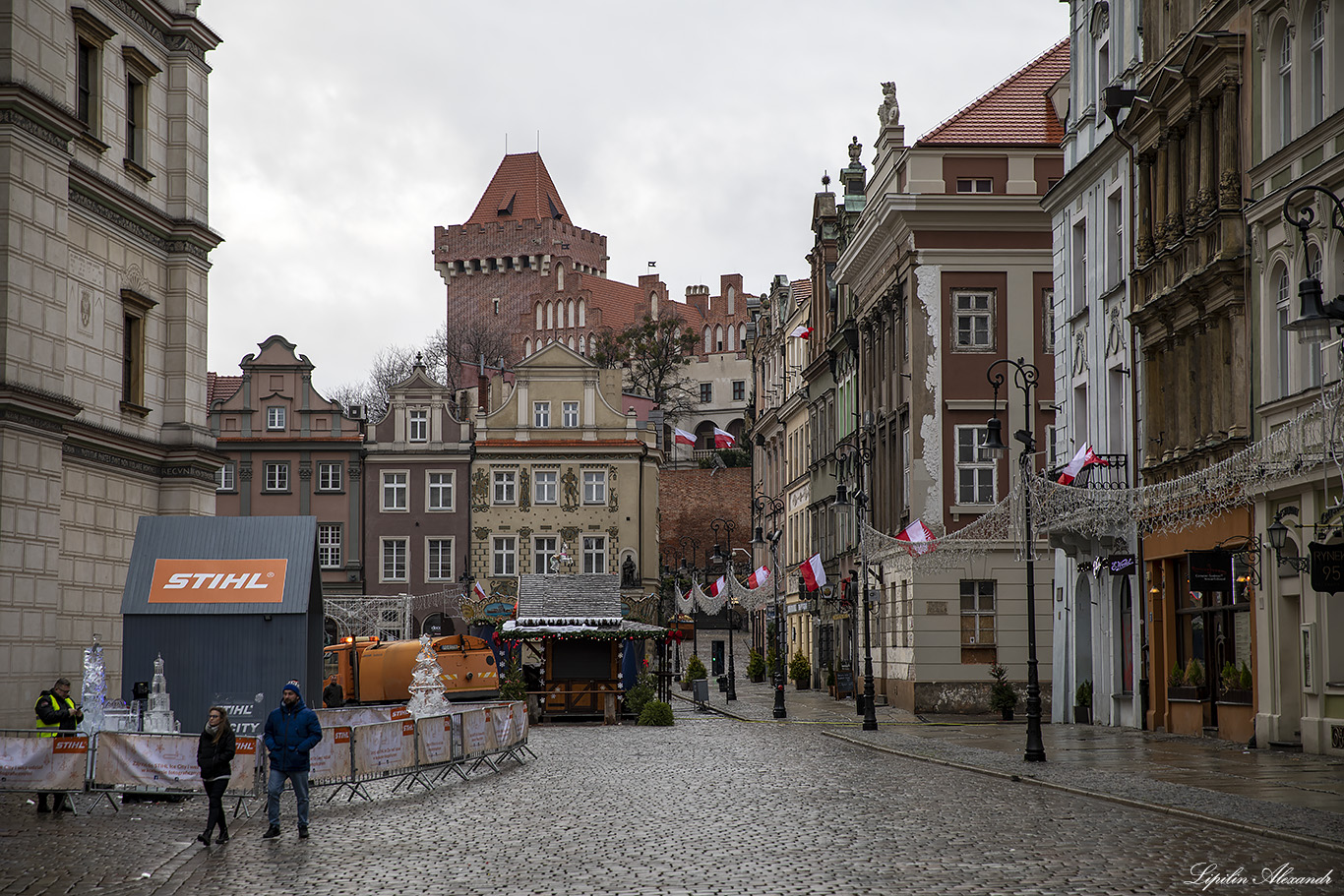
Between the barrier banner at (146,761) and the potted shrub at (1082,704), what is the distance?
21733 mm

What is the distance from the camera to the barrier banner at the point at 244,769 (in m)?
19.2

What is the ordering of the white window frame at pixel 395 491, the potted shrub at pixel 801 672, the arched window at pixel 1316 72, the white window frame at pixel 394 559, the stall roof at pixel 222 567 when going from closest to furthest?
the stall roof at pixel 222 567, the arched window at pixel 1316 72, the potted shrub at pixel 801 672, the white window frame at pixel 394 559, the white window frame at pixel 395 491

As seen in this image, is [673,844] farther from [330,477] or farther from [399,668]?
[330,477]

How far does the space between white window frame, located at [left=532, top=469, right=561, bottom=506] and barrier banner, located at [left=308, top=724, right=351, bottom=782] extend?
5602 centimetres

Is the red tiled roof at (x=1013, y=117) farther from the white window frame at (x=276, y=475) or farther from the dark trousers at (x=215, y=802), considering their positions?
the white window frame at (x=276, y=475)

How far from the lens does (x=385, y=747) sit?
21.8m

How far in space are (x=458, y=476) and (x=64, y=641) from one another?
48482mm

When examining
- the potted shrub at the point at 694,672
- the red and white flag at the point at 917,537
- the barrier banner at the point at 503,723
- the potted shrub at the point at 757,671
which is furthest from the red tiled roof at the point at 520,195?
the barrier banner at the point at 503,723

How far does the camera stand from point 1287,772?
70.8 feet

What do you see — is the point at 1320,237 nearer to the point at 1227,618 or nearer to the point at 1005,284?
the point at 1227,618

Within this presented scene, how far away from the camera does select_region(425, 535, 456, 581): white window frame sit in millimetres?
76375

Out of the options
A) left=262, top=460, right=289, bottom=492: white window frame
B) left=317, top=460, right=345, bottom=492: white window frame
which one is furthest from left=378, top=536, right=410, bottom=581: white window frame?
left=262, top=460, right=289, bottom=492: white window frame

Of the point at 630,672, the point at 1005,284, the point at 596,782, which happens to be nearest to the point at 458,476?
the point at 630,672

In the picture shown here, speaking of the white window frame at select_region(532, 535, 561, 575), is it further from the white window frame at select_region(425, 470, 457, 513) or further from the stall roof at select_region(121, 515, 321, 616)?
the stall roof at select_region(121, 515, 321, 616)
